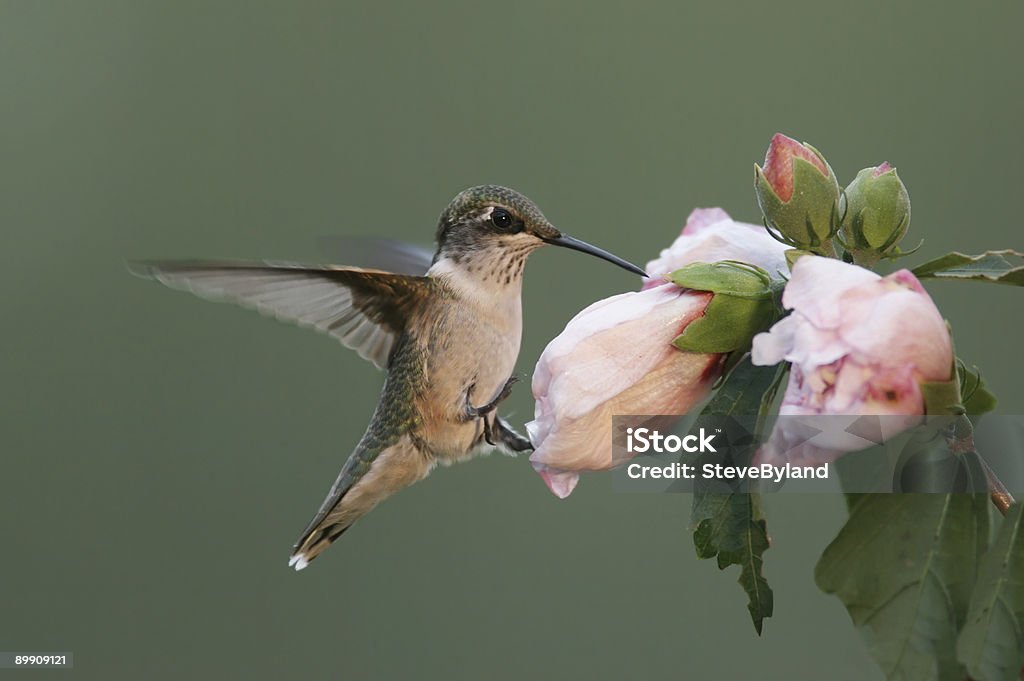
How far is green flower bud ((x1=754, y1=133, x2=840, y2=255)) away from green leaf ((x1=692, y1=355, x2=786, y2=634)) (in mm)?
114

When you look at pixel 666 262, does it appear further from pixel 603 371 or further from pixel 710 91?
pixel 710 91

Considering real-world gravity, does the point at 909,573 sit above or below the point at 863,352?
below

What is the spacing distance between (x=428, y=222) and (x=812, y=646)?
1791 mm

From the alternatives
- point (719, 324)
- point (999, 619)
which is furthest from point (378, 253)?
point (999, 619)

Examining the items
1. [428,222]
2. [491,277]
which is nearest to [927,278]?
[491,277]

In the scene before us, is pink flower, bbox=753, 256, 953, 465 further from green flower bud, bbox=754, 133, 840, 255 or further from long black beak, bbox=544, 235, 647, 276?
long black beak, bbox=544, 235, 647, 276

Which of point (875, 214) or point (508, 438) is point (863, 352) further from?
point (508, 438)

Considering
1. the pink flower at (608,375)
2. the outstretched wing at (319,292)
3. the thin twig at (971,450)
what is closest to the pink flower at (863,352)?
the thin twig at (971,450)

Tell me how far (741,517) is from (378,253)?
3.23ft

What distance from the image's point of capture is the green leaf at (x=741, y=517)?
899 mm

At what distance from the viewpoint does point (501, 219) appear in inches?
58.2

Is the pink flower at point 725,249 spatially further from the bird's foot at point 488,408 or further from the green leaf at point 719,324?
the bird's foot at point 488,408

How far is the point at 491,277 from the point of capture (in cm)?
149

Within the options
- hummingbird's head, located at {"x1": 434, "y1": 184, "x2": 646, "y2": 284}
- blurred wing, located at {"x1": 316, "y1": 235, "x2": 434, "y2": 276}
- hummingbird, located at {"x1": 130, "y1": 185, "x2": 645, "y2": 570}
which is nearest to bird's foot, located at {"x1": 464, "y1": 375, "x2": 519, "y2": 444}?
hummingbird, located at {"x1": 130, "y1": 185, "x2": 645, "y2": 570}
